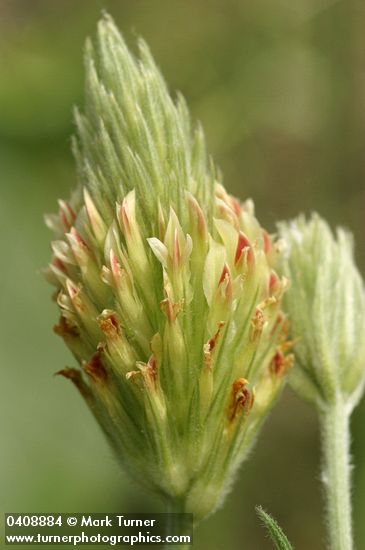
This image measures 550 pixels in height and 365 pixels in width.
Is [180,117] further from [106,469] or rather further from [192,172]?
[106,469]

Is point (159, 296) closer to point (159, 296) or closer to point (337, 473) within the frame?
point (159, 296)

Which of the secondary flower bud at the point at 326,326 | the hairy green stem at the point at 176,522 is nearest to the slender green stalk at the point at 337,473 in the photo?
the secondary flower bud at the point at 326,326

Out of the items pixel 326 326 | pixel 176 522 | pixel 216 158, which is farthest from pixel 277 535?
pixel 216 158

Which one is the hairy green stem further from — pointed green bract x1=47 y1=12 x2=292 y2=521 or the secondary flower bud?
the secondary flower bud

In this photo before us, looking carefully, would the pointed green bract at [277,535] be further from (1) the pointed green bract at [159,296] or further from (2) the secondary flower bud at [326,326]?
(2) the secondary flower bud at [326,326]

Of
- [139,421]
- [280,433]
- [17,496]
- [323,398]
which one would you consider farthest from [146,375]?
[280,433]

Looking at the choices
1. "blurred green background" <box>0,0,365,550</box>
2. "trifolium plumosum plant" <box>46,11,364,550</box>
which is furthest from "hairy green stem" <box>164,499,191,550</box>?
"blurred green background" <box>0,0,365,550</box>

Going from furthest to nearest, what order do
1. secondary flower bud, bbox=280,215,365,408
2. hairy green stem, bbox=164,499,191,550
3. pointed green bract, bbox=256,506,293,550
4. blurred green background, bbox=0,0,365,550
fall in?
blurred green background, bbox=0,0,365,550 → secondary flower bud, bbox=280,215,365,408 → hairy green stem, bbox=164,499,191,550 → pointed green bract, bbox=256,506,293,550
